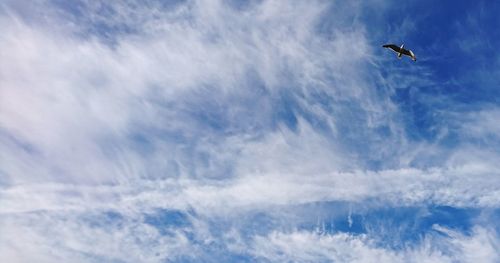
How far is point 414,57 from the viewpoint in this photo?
135 ft

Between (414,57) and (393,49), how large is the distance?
133 inches

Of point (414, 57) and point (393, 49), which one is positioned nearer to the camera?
point (414, 57)

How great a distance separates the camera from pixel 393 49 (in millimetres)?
44031
